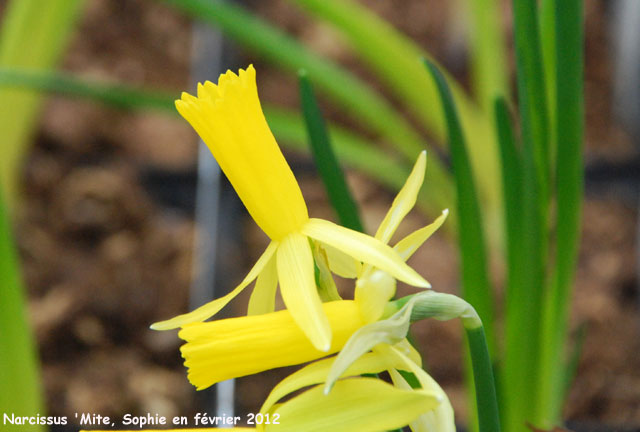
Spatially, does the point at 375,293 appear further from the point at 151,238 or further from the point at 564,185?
the point at 151,238

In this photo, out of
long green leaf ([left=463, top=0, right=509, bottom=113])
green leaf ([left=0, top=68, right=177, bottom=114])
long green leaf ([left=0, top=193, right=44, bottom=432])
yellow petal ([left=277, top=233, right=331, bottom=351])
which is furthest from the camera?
long green leaf ([left=463, top=0, right=509, bottom=113])

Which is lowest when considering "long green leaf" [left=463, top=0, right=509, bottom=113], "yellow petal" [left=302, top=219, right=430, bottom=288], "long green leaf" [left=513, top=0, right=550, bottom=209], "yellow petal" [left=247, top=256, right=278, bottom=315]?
"yellow petal" [left=247, top=256, right=278, bottom=315]

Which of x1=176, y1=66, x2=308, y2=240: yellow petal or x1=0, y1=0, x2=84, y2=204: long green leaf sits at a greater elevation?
x1=0, y1=0, x2=84, y2=204: long green leaf

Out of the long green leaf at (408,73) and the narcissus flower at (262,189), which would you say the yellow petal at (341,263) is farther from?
the long green leaf at (408,73)

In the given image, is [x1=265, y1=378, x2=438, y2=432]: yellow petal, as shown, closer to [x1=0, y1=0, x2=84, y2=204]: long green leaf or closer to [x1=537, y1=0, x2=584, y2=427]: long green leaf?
[x1=537, y1=0, x2=584, y2=427]: long green leaf

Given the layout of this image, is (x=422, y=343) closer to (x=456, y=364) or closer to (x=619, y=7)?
(x=456, y=364)

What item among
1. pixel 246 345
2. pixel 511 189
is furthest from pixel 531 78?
pixel 246 345

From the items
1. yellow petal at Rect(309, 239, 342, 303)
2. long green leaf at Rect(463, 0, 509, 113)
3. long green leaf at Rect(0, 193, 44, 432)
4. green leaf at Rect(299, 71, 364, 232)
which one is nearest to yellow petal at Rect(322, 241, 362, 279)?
yellow petal at Rect(309, 239, 342, 303)
